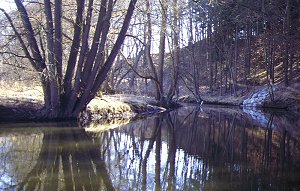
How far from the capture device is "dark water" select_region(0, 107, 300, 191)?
18.4 feet

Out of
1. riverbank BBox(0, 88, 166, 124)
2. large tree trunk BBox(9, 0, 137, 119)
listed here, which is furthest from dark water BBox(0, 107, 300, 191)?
large tree trunk BBox(9, 0, 137, 119)

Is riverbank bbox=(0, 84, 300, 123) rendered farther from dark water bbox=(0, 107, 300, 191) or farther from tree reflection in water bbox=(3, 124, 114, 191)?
tree reflection in water bbox=(3, 124, 114, 191)

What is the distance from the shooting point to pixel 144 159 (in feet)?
25.0

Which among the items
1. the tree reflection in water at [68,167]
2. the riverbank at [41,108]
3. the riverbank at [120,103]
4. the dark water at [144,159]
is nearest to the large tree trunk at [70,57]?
the riverbank at [41,108]

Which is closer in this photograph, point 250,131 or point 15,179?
point 15,179

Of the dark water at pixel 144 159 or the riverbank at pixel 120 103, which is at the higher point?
the riverbank at pixel 120 103

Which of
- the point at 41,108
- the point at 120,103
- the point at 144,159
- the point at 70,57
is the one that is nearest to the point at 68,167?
the point at 144,159

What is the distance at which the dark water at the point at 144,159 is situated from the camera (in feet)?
18.4

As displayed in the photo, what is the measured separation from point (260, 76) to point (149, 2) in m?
22.9

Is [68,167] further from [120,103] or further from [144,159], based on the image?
[120,103]

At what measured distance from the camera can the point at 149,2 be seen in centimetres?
1730

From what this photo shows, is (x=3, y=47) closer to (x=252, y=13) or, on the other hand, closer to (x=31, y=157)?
(x=31, y=157)

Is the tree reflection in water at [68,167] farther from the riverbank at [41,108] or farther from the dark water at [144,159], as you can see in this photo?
the riverbank at [41,108]

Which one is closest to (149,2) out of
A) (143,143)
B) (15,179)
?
(143,143)
